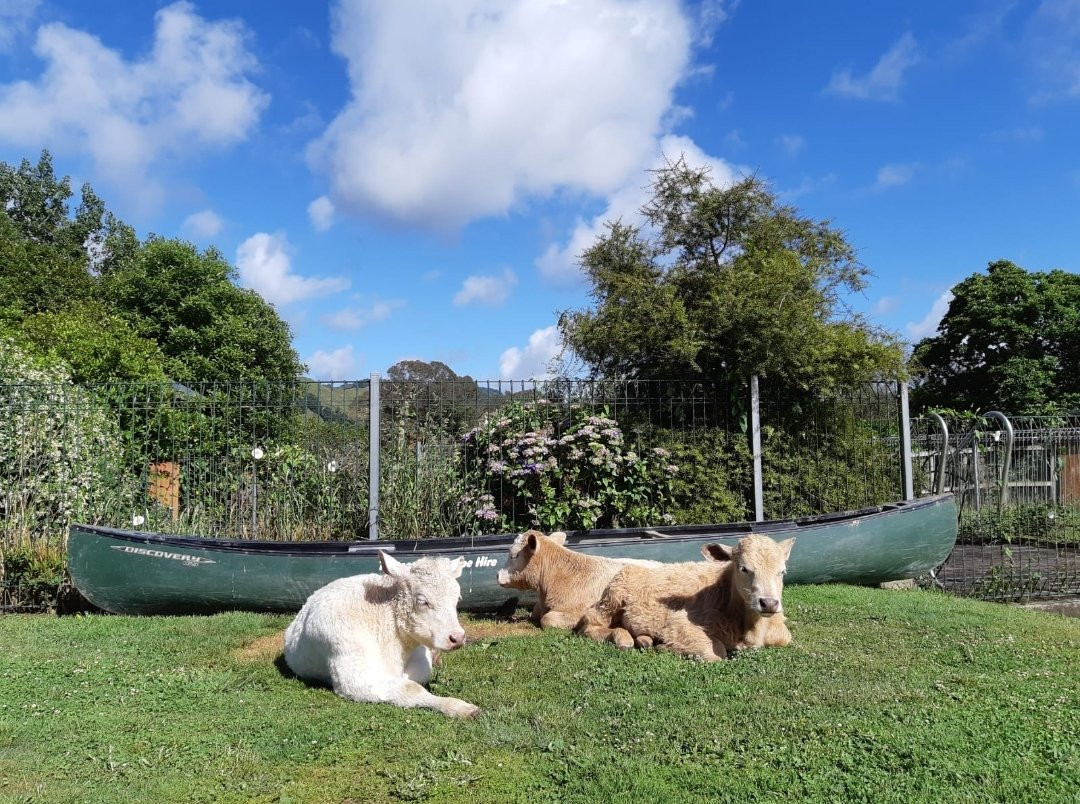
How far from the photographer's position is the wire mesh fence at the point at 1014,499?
9875mm

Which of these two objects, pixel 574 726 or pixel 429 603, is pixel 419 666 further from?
pixel 574 726

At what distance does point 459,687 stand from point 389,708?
1.99ft

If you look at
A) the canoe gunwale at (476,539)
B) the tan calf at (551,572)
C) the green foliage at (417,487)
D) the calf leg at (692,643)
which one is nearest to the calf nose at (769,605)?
the calf leg at (692,643)

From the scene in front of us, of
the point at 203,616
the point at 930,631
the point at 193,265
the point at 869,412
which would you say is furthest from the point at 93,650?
the point at 193,265

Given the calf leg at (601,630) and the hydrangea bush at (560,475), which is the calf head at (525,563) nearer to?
the calf leg at (601,630)

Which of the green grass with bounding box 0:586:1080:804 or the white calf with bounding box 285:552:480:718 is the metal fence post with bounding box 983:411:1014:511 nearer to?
the green grass with bounding box 0:586:1080:804

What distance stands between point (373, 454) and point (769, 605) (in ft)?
19.9

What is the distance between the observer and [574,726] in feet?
13.1

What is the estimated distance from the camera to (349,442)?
34.5ft

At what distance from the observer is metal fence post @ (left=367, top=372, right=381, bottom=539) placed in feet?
30.9

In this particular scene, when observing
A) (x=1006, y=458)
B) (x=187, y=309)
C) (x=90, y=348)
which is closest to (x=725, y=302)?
(x=1006, y=458)

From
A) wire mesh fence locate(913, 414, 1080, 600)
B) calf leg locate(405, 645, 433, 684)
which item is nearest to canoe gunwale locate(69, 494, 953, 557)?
wire mesh fence locate(913, 414, 1080, 600)

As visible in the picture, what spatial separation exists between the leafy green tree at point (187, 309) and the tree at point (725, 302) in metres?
14.9

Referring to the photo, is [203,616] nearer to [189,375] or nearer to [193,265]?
[189,375]
